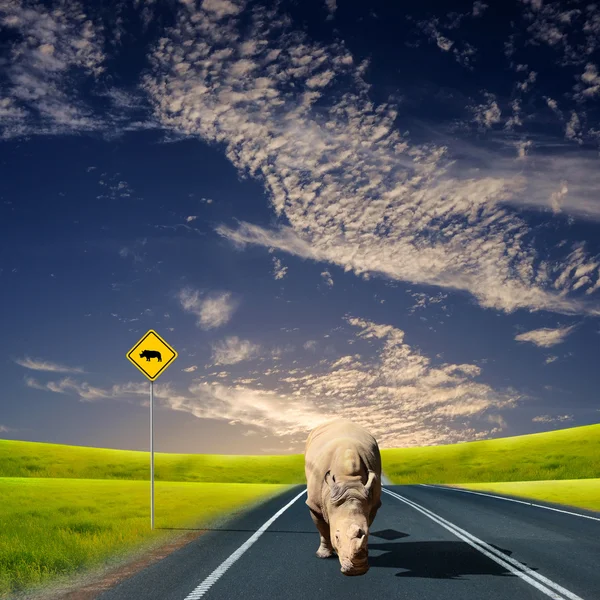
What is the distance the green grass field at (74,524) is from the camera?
1020cm

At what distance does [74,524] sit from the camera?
1560cm

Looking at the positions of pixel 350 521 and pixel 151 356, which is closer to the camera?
pixel 350 521

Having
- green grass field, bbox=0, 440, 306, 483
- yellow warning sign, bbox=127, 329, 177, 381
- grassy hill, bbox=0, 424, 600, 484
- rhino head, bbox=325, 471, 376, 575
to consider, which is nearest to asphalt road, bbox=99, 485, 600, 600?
rhino head, bbox=325, 471, 376, 575

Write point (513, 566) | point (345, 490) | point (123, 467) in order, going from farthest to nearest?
1. point (123, 467)
2. point (513, 566)
3. point (345, 490)

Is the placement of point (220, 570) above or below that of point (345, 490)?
below

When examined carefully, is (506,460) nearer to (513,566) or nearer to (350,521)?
(513,566)

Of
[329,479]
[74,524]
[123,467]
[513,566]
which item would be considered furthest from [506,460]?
[329,479]

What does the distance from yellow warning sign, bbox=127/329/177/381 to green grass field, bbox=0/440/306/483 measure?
40757 mm

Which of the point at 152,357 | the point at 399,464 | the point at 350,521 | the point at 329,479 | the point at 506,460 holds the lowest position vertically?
the point at 399,464

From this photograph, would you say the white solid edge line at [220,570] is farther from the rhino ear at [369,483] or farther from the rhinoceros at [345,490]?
the rhino ear at [369,483]

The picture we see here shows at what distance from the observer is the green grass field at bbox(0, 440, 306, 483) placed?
5345 cm

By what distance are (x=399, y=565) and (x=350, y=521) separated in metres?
2.71

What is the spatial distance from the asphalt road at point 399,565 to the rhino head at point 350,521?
75 cm

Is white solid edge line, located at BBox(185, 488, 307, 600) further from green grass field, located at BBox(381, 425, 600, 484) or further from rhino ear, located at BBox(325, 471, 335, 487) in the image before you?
green grass field, located at BBox(381, 425, 600, 484)
